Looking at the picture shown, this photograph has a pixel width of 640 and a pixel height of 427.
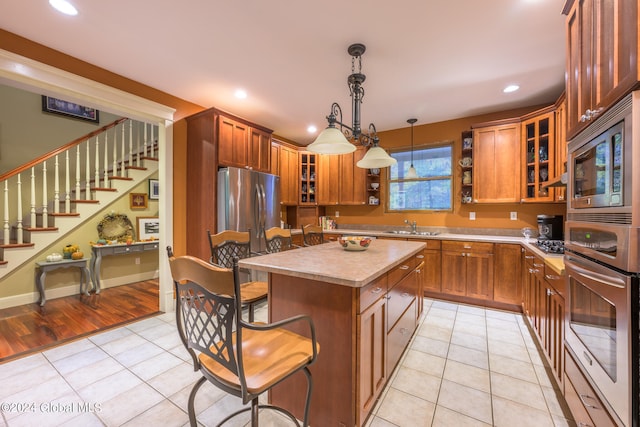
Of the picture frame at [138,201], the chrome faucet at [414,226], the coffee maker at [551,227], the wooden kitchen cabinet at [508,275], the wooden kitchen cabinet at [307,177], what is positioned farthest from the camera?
the wooden kitchen cabinet at [307,177]

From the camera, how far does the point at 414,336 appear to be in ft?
8.73

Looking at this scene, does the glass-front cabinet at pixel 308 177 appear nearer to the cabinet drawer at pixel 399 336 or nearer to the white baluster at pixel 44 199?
the cabinet drawer at pixel 399 336

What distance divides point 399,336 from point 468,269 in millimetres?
1974

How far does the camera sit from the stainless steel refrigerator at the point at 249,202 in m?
3.26

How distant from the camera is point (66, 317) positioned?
306 centimetres

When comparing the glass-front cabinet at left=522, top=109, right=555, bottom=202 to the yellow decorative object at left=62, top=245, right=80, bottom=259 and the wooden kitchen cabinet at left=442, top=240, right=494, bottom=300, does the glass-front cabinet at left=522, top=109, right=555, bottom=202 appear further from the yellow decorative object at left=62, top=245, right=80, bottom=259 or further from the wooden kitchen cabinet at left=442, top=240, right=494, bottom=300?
the yellow decorative object at left=62, top=245, right=80, bottom=259

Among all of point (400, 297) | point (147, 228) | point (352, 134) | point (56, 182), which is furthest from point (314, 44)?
point (147, 228)

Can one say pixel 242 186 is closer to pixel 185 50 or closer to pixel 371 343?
pixel 185 50

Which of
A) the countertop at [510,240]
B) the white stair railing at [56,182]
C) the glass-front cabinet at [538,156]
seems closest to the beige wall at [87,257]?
the white stair railing at [56,182]

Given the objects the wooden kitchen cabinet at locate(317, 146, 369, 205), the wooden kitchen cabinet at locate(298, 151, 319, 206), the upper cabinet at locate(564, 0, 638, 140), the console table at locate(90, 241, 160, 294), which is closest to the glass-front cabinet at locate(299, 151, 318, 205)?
the wooden kitchen cabinet at locate(298, 151, 319, 206)

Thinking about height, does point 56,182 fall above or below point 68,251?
above

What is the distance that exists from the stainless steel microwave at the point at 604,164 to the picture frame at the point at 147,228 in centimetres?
546

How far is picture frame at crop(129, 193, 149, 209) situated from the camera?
464 cm

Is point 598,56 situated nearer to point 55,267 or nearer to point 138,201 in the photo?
point 55,267
